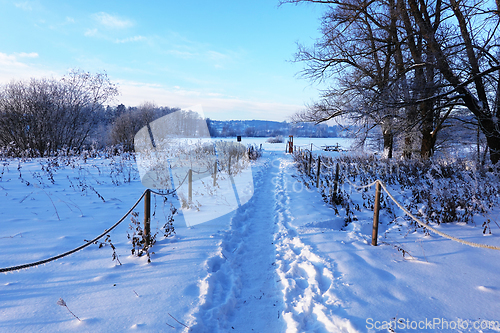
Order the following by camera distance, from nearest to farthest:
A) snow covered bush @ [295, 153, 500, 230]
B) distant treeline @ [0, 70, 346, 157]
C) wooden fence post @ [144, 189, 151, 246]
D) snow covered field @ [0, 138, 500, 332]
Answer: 1. snow covered field @ [0, 138, 500, 332]
2. wooden fence post @ [144, 189, 151, 246]
3. snow covered bush @ [295, 153, 500, 230]
4. distant treeline @ [0, 70, 346, 157]

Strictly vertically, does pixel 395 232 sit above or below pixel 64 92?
below

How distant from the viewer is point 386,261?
344 centimetres

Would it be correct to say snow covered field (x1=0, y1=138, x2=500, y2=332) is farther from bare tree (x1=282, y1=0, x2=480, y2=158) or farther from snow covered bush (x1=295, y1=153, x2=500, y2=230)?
bare tree (x1=282, y1=0, x2=480, y2=158)

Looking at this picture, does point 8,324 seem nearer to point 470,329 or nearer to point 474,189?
point 470,329

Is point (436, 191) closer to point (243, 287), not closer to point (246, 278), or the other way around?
point (246, 278)

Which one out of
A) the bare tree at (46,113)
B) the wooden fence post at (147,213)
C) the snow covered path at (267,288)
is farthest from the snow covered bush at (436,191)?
the bare tree at (46,113)

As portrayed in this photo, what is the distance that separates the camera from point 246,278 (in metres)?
3.21

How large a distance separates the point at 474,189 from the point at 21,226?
8.57 meters

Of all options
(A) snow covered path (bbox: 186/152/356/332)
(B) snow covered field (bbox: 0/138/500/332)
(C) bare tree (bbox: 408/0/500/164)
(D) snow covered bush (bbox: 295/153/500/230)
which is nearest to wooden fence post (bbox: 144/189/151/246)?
(B) snow covered field (bbox: 0/138/500/332)

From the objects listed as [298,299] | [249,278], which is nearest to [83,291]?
[249,278]

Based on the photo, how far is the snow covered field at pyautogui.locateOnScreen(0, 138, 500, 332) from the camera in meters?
2.29

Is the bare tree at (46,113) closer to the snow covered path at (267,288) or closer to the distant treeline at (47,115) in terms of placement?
the distant treeline at (47,115)

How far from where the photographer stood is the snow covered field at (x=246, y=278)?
2.29m

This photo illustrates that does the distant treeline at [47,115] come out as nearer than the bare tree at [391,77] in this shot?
No
